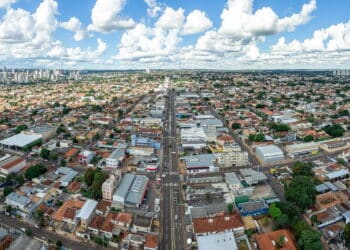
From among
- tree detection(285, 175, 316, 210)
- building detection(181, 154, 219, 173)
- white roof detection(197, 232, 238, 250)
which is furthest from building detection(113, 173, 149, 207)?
tree detection(285, 175, 316, 210)

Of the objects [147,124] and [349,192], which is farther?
[147,124]

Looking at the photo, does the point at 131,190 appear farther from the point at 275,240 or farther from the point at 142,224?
the point at 275,240

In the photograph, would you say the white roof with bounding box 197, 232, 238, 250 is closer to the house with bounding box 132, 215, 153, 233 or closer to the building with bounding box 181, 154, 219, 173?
the house with bounding box 132, 215, 153, 233

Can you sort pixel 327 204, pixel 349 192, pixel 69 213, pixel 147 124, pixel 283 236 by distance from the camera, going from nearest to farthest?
pixel 283 236, pixel 69 213, pixel 327 204, pixel 349 192, pixel 147 124

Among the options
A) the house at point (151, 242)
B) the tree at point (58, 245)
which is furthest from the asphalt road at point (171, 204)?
the tree at point (58, 245)

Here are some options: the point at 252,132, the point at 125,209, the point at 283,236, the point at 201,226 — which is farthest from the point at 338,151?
the point at 125,209

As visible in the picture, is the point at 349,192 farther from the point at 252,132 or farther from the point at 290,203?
the point at 252,132

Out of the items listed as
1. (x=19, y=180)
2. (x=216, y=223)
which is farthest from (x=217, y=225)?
(x=19, y=180)
